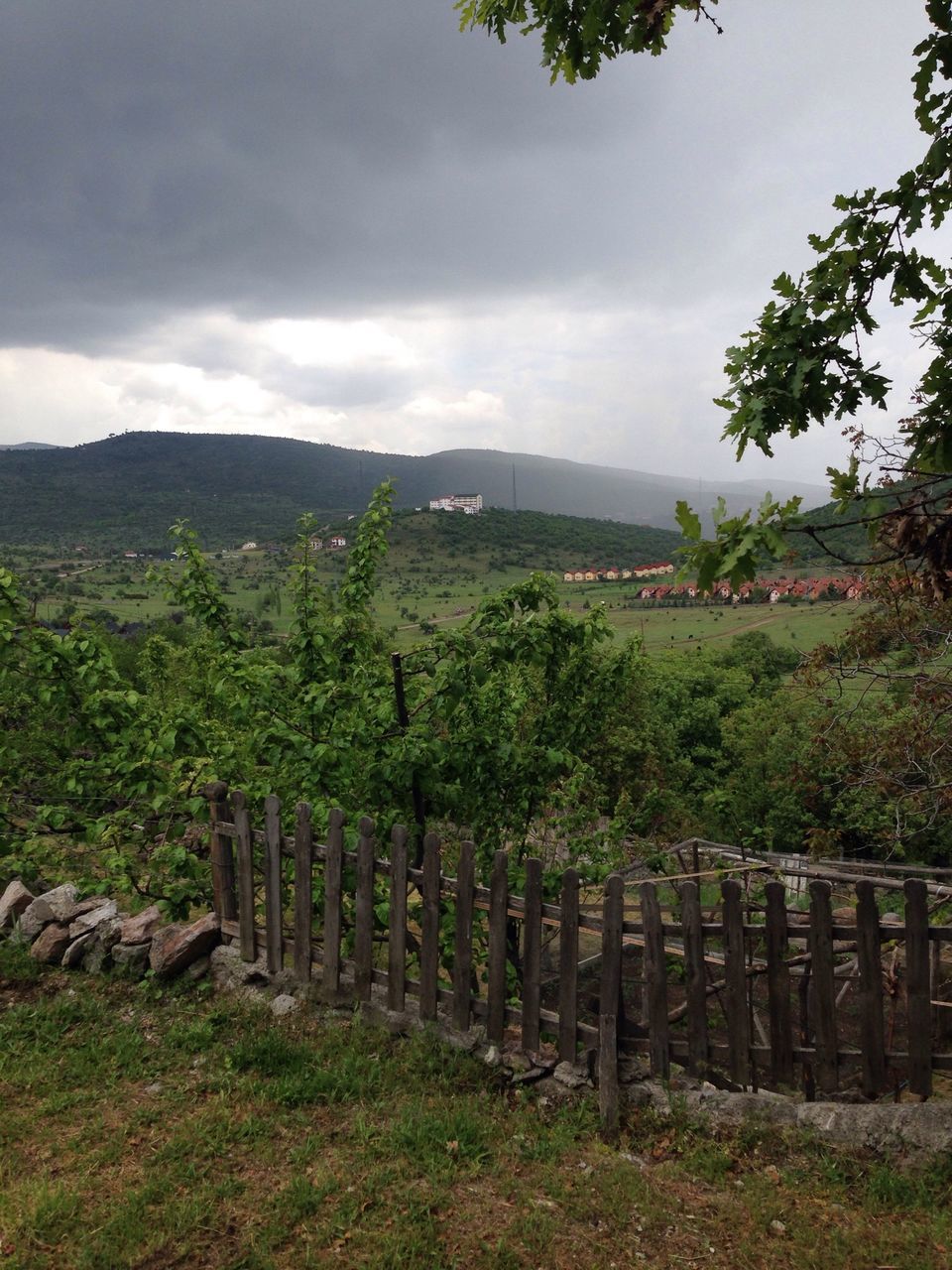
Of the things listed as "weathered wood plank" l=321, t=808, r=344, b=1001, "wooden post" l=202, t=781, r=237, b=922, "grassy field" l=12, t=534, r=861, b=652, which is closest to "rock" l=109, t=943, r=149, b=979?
"wooden post" l=202, t=781, r=237, b=922

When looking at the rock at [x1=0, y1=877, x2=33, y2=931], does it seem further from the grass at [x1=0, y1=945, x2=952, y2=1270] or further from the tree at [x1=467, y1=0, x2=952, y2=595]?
the tree at [x1=467, y1=0, x2=952, y2=595]

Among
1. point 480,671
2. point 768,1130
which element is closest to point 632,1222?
point 768,1130

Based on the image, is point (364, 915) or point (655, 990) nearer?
point (655, 990)

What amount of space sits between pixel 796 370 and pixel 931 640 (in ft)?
30.9

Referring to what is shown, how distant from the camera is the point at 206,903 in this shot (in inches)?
298

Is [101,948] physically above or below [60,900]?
below

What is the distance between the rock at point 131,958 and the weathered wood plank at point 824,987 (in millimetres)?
5350

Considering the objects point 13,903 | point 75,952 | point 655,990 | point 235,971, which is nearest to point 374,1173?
point 655,990

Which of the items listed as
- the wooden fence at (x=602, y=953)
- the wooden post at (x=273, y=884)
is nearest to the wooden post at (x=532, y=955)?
the wooden fence at (x=602, y=953)

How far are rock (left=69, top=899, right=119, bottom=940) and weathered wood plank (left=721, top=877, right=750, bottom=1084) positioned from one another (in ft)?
17.7

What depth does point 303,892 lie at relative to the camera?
21.1ft

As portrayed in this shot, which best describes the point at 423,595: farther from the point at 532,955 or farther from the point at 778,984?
the point at 778,984

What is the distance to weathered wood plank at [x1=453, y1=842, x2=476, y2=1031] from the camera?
5.72 metres

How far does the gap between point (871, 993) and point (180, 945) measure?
17.3 ft
